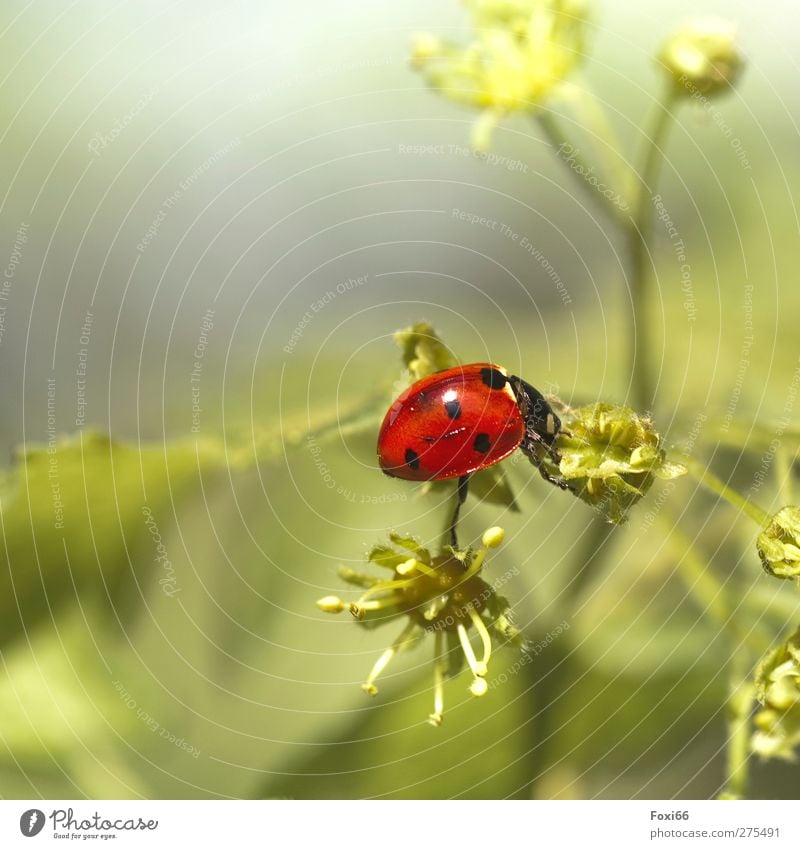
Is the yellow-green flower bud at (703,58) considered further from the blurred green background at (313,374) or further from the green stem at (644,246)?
the blurred green background at (313,374)

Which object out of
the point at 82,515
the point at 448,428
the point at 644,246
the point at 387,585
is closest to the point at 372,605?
the point at 387,585

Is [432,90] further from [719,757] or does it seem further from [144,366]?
[719,757]

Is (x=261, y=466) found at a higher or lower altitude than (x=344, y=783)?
higher

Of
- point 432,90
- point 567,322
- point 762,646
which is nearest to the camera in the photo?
point 762,646
